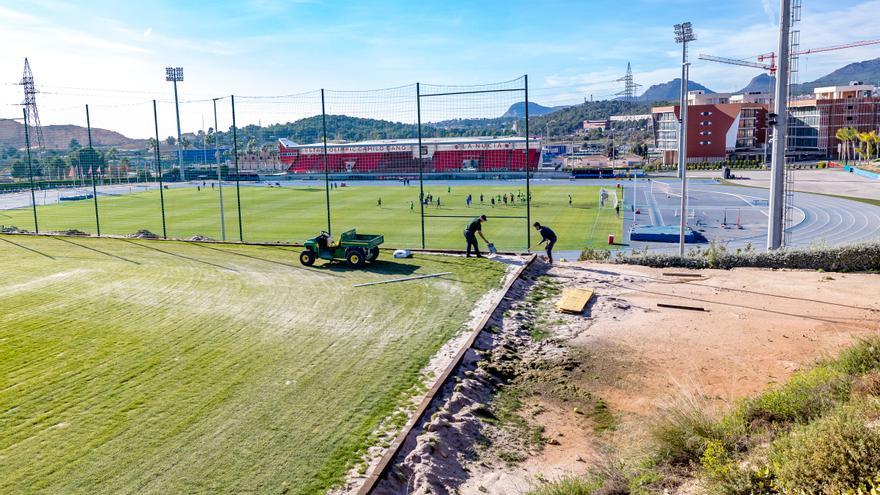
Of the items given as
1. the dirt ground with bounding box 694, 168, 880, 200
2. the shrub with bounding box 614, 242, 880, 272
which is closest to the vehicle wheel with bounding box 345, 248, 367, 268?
the shrub with bounding box 614, 242, 880, 272

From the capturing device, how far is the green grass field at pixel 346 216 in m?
39.6

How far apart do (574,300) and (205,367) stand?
9326mm

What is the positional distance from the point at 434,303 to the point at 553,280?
15.5 ft

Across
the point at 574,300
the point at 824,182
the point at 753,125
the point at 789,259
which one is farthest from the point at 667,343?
the point at 753,125

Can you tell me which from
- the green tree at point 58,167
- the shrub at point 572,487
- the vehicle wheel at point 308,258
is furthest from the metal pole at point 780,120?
the green tree at point 58,167

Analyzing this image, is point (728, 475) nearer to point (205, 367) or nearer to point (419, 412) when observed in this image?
point (419, 412)

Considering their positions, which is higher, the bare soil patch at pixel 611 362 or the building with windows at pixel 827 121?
the building with windows at pixel 827 121

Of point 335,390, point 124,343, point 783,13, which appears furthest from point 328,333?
point 783,13

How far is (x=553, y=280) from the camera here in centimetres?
1886

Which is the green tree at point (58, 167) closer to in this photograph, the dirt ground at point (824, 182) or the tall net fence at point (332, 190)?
the tall net fence at point (332, 190)

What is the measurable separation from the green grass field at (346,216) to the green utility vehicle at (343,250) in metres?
11.7

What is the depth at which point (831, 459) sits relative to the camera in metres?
5.87

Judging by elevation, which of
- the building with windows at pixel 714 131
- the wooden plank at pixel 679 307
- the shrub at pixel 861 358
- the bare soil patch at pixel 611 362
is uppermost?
the building with windows at pixel 714 131

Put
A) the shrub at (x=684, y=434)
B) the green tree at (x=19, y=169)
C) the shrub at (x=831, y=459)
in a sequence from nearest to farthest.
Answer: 1. the shrub at (x=831, y=459)
2. the shrub at (x=684, y=434)
3. the green tree at (x=19, y=169)
